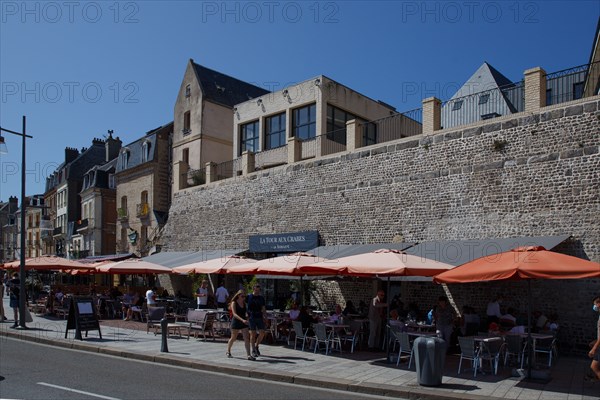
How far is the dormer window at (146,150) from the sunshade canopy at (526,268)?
27.5m

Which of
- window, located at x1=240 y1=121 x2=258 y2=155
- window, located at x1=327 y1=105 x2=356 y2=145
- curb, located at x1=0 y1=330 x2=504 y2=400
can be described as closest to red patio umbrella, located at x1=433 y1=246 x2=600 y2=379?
curb, located at x1=0 y1=330 x2=504 y2=400

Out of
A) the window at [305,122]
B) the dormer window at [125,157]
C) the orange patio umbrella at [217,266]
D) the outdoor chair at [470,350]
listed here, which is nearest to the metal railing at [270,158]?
the window at [305,122]

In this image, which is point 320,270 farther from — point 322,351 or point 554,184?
point 554,184

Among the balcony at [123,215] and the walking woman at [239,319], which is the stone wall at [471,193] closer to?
the walking woman at [239,319]

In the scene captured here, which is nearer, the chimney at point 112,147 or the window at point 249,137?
the window at point 249,137

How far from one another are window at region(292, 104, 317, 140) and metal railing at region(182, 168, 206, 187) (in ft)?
19.2

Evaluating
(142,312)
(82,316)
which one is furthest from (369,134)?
(82,316)

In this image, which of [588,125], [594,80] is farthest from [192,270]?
[594,80]

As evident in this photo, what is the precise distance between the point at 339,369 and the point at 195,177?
18.6 metres

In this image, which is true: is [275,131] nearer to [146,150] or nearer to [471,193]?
[471,193]

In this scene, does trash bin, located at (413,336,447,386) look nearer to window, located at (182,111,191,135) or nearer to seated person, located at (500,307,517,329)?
seated person, located at (500,307,517,329)

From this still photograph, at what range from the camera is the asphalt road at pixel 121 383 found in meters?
7.86

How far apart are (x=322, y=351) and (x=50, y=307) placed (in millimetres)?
14691

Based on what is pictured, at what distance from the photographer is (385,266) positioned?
1092cm
